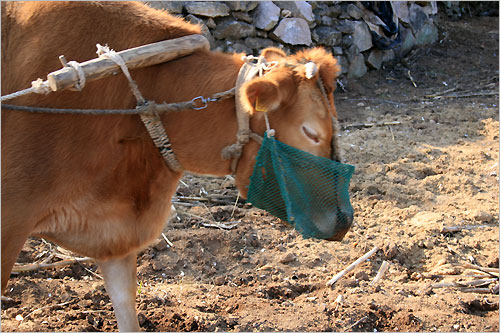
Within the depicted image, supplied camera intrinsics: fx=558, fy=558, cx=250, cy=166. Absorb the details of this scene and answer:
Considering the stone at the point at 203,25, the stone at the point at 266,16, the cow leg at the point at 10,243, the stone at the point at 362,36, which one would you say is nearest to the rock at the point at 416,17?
the stone at the point at 362,36

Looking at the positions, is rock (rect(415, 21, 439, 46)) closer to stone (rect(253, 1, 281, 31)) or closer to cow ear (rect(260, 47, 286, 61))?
stone (rect(253, 1, 281, 31))

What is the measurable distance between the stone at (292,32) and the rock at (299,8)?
5.0 inches

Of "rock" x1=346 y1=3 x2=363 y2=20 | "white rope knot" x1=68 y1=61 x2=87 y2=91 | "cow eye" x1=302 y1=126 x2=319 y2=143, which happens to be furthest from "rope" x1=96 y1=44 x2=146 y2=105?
"rock" x1=346 y1=3 x2=363 y2=20

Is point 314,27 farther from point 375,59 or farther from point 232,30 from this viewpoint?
point 232,30

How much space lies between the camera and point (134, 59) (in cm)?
289

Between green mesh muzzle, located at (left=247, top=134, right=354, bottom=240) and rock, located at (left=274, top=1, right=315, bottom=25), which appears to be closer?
green mesh muzzle, located at (left=247, top=134, right=354, bottom=240)

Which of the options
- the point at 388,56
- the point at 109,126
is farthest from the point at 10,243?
the point at 388,56

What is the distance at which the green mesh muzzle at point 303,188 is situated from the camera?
294 cm

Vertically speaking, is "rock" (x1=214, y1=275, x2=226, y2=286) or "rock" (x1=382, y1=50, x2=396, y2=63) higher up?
"rock" (x1=214, y1=275, x2=226, y2=286)

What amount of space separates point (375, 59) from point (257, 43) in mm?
2851

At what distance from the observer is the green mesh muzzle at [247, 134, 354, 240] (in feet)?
9.63

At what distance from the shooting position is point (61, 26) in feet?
9.85

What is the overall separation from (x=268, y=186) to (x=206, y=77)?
27.6 inches

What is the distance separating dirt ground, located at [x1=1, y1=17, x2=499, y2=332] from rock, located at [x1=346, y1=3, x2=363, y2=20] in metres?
3.78
